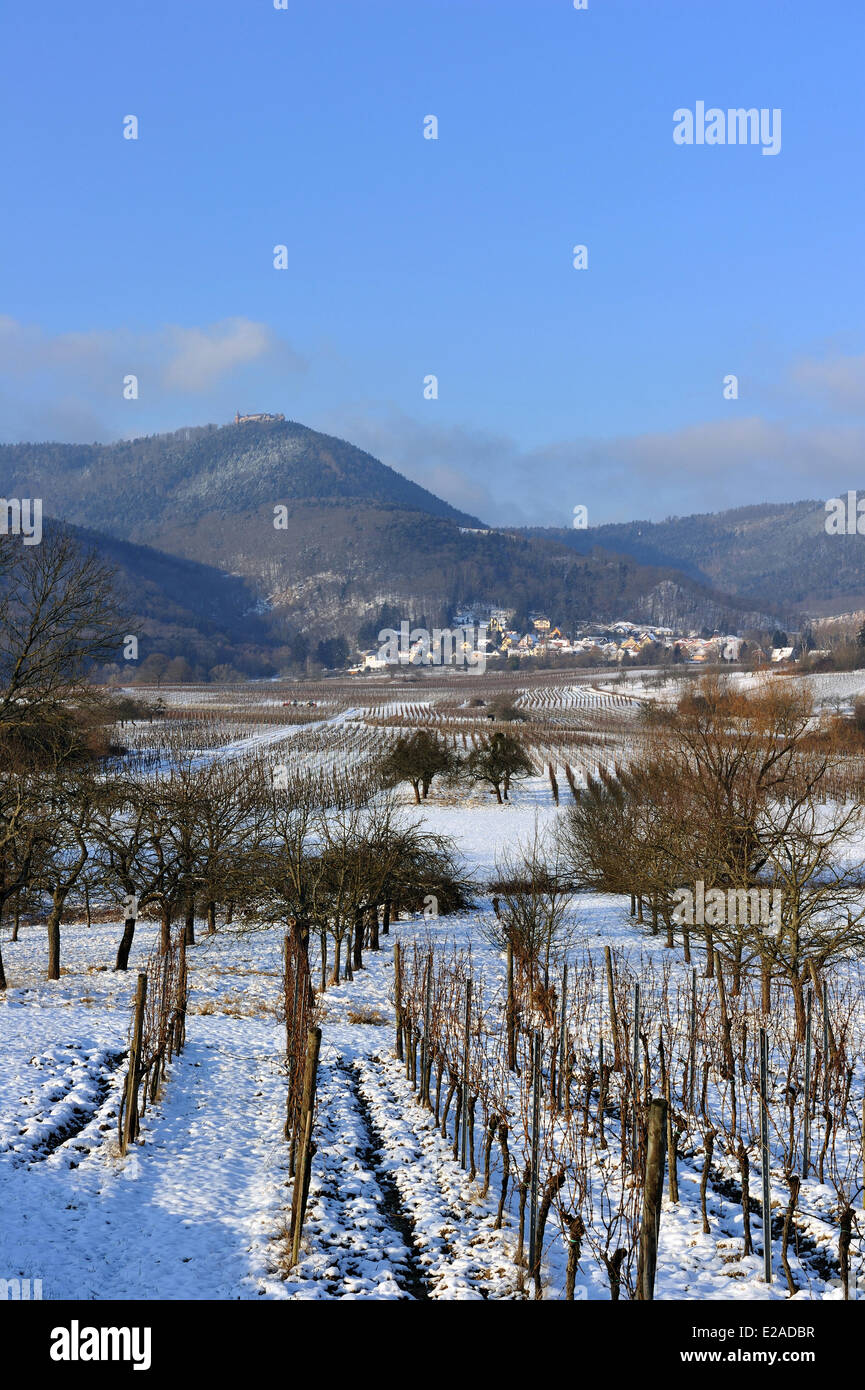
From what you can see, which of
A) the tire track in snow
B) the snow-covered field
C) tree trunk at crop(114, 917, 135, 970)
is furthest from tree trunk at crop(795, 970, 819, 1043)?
tree trunk at crop(114, 917, 135, 970)

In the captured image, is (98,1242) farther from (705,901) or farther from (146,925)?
(146,925)

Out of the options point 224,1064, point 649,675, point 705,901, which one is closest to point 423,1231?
point 224,1064

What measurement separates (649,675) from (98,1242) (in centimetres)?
16971

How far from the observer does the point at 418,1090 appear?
47.0ft
